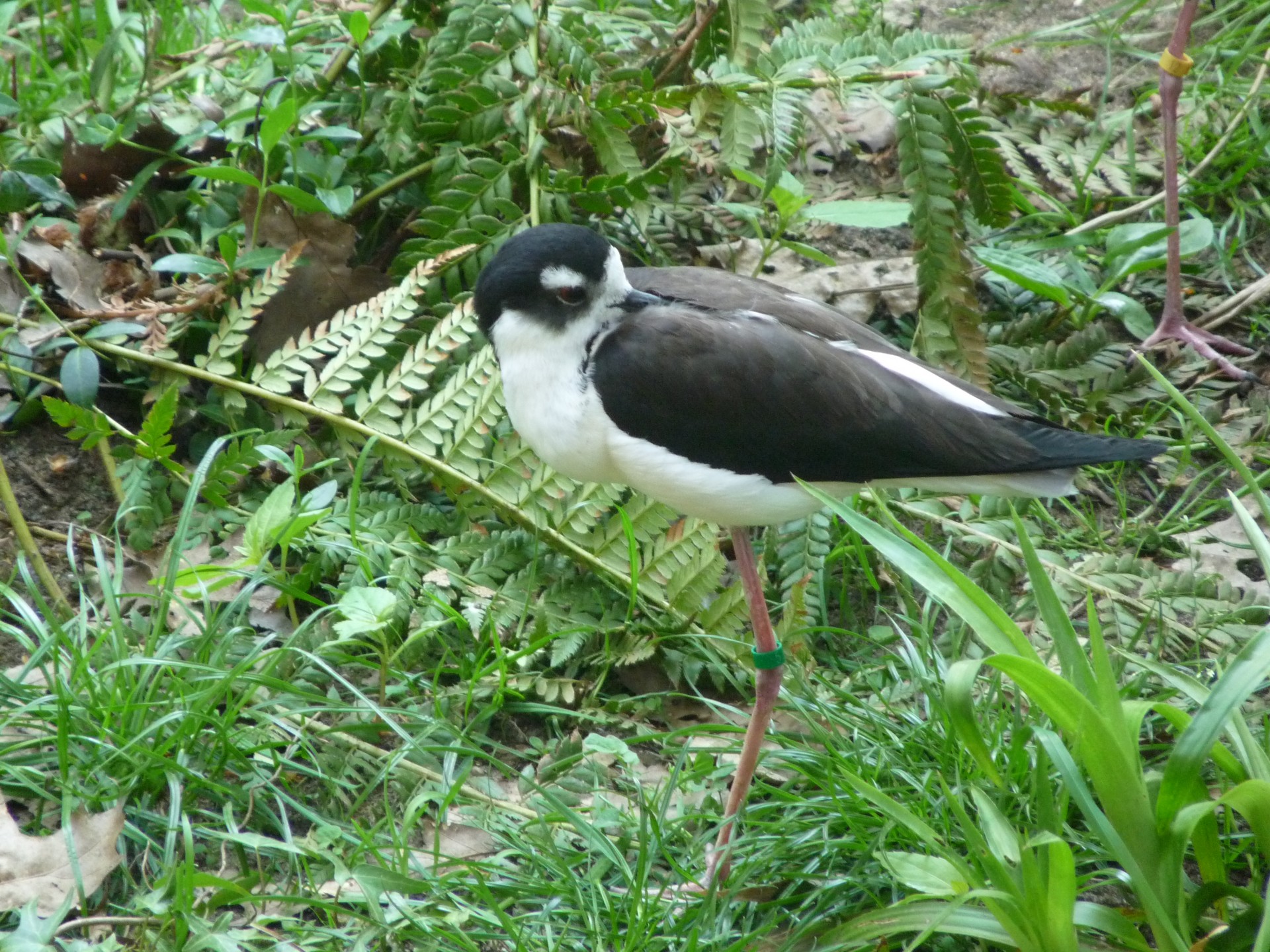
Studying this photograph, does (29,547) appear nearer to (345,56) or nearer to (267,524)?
(267,524)

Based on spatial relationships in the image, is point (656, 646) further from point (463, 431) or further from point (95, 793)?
point (95, 793)

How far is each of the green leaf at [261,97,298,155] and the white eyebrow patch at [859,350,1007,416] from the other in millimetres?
1843

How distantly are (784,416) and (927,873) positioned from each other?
102cm

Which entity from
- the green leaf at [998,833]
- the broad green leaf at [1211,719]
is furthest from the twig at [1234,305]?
the green leaf at [998,833]

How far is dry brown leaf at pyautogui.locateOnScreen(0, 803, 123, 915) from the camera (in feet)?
8.18

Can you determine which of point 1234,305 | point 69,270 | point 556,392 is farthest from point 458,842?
point 1234,305

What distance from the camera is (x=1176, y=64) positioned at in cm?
418

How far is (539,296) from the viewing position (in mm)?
2812

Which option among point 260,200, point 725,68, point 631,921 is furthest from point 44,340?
point 631,921

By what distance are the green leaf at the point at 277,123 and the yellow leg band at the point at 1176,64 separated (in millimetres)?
2825

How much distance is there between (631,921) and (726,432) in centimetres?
105

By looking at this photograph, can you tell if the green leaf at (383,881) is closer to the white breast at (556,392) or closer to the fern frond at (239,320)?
the white breast at (556,392)

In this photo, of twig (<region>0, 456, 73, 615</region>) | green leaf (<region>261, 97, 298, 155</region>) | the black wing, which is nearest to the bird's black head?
the black wing

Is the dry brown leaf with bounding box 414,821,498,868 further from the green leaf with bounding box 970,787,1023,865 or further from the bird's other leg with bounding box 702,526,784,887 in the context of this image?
the green leaf with bounding box 970,787,1023,865
